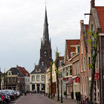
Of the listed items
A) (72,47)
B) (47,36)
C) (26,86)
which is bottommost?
(26,86)

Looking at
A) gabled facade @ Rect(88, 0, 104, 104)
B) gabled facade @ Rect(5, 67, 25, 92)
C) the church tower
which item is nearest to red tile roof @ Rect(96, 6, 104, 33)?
gabled facade @ Rect(88, 0, 104, 104)

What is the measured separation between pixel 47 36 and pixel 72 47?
97.0 metres

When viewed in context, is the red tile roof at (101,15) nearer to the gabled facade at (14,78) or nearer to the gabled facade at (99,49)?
the gabled facade at (99,49)

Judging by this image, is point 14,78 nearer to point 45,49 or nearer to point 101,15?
point 45,49

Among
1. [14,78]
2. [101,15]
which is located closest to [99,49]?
[101,15]

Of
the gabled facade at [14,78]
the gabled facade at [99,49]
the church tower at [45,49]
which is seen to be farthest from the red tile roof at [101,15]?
the church tower at [45,49]

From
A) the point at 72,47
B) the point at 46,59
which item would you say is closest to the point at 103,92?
the point at 72,47

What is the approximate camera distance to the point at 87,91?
43.7m

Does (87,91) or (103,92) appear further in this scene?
(87,91)

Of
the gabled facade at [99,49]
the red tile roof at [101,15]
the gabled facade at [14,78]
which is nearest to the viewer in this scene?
the gabled facade at [99,49]

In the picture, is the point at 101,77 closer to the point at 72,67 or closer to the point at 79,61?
the point at 79,61

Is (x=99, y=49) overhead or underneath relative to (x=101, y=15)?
underneath

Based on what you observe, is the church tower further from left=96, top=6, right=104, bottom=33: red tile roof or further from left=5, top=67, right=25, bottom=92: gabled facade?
left=96, top=6, right=104, bottom=33: red tile roof

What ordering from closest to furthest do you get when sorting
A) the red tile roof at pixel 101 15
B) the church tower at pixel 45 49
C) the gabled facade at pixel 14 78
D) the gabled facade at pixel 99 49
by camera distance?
the gabled facade at pixel 99 49, the red tile roof at pixel 101 15, the gabled facade at pixel 14 78, the church tower at pixel 45 49
